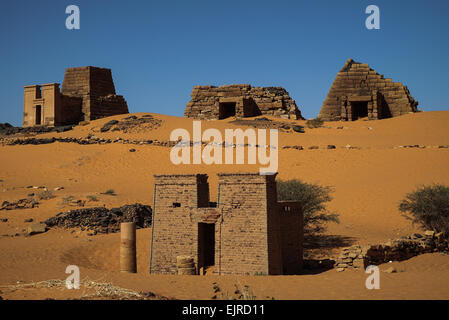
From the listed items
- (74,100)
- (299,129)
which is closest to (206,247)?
(299,129)

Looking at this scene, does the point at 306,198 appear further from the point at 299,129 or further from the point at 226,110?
the point at 226,110

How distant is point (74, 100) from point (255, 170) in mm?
20339

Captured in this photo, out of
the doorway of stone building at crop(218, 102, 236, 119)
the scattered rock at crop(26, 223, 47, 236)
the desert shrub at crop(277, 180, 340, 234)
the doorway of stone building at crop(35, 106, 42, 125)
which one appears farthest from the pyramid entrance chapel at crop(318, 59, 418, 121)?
the scattered rock at crop(26, 223, 47, 236)

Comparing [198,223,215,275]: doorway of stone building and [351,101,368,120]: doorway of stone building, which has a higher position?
[351,101,368,120]: doorway of stone building

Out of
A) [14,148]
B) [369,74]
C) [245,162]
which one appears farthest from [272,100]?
[14,148]

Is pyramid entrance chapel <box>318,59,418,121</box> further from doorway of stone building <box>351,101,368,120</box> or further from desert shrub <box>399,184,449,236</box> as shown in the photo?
desert shrub <box>399,184,449,236</box>

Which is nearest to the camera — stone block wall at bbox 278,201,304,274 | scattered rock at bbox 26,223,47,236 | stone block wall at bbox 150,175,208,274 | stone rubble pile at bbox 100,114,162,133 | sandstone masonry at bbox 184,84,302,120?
stone block wall at bbox 150,175,208,274

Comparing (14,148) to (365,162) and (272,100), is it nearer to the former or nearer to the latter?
(272,100)

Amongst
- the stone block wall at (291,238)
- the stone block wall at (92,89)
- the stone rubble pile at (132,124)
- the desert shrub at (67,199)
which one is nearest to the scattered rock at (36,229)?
the desert shrub at (67,199)

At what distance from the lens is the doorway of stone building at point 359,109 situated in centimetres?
3941

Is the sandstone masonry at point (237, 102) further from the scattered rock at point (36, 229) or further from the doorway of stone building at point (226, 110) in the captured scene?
the scattered rock at point (36, 229)

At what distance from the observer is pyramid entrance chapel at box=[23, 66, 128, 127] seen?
131 ft

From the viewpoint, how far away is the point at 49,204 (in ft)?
76.5

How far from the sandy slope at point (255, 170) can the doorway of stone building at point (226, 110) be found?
10.6ft
